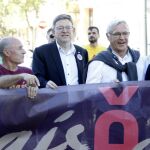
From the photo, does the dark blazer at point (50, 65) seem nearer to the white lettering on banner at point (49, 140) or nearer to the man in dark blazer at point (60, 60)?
the man in dark blazer at point (60, 60)

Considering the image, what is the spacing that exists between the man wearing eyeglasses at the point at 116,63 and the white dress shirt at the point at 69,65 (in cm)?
45

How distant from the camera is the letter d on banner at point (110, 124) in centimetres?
443

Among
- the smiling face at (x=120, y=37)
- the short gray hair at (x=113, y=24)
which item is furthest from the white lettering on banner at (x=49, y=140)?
the short gray hair at (x=113, y=24)

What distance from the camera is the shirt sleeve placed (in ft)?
15.5

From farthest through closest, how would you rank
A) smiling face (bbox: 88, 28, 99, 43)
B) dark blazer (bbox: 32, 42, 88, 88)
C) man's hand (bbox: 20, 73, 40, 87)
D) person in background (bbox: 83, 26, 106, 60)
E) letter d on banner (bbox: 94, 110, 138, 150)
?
smiling face (bbox: 88, 28, 99, 43) < person in background (bbox: 83, 26, 106, 60) < dark blazer (bbox: 32, 42, 88, 88) < letter d on banner (bbox: 94, 110, 138, 150) < man's hand (bbox: 20, 73, 40, 87)

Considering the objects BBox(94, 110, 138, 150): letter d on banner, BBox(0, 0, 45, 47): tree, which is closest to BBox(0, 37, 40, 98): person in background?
BBox(94, 110, 138, 150): letter d on banner

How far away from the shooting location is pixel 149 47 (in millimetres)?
15414

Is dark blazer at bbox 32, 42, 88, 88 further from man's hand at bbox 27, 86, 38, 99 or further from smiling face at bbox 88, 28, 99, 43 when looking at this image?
smiling face at bbox 88, 28, 99, 43

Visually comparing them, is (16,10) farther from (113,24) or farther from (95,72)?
(95,72)

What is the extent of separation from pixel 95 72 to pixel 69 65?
636 mm

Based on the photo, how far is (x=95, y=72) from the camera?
15.5 ft

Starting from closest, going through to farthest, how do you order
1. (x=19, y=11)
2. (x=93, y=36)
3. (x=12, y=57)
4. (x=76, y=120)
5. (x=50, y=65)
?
(x=76, y=120) < (x=12, y=57) < (x=50, y=65) < (x=93, y=36) < (x=19, y=11)

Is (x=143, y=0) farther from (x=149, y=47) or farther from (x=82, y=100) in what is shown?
(x=82, y=100)

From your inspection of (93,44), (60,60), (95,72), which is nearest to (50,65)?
(60,60)
